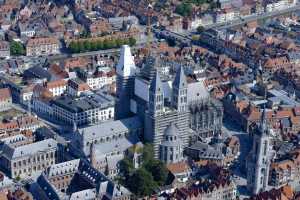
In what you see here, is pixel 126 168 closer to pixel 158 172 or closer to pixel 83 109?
pixel 158 172

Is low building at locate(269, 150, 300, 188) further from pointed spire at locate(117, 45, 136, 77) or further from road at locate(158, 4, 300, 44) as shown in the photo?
road at locate(158, 4, 300, 44)

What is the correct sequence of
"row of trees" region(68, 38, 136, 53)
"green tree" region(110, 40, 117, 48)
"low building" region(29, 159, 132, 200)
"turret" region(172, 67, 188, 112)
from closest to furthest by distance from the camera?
"low building" region(29, 159, 132, 200), "turret" region(172, 67, 188, 112), "row of trees" region(68, 38, 136, 53), "green tree" region(110, 40, 117, 48)

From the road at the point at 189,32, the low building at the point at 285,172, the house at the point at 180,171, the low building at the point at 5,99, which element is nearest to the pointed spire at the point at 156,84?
the house at the point at 180,171

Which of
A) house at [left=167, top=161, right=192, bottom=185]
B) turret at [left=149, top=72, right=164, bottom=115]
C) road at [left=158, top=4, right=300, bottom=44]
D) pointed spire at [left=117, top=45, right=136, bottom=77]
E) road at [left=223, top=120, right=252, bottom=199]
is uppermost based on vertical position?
pointed spire at [left=117, top=45, right=136, bottom=77]

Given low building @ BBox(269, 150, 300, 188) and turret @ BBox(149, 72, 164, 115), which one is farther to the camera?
turret @ BBox(149, 72, 164, 115)

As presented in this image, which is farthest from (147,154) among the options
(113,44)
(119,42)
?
(119,42)

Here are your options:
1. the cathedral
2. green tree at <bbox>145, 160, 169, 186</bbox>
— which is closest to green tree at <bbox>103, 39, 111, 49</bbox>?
the cathedral

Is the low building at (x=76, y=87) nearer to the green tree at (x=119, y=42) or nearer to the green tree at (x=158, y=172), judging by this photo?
the green tree at (x=119, y=42)

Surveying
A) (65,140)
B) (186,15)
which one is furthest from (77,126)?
(186,15)
